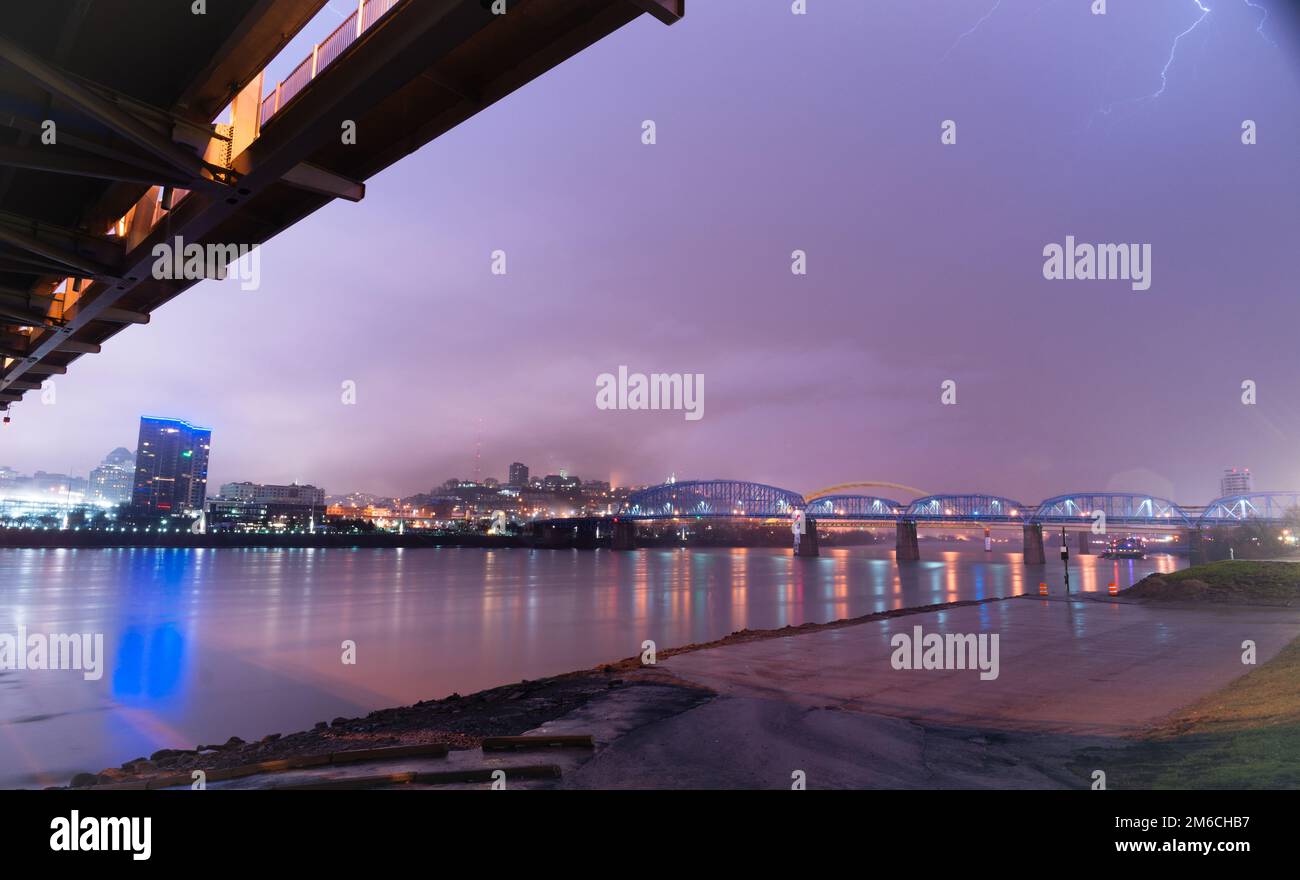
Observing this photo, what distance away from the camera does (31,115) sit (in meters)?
9.83

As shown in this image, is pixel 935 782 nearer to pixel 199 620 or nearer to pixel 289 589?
pixel 199 620

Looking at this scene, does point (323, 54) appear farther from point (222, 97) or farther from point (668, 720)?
point (668, 720)

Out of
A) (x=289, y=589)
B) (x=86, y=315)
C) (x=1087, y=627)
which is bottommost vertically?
(x=289, y=589)

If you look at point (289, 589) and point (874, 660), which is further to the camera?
point (289, 589)

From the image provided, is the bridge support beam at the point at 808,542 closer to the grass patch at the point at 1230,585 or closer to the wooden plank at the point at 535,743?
the grass patch at the point at 1230,585

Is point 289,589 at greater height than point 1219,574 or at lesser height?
lesser

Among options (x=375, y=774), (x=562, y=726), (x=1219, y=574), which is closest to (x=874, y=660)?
(x=562, y=726)

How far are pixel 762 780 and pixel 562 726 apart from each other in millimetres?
4580

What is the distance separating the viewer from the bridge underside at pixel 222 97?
8742mm

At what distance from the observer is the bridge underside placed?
8.74 meters

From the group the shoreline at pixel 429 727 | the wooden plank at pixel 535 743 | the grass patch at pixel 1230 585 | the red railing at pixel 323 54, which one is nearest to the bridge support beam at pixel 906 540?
the grass patch at pixel 1230 585

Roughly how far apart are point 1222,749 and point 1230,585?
36.7m

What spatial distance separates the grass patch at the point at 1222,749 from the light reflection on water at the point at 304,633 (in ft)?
67.8
